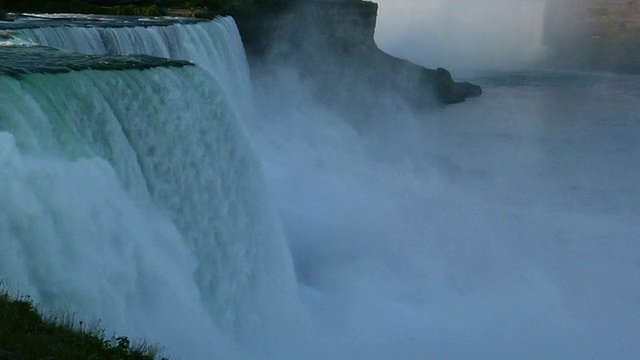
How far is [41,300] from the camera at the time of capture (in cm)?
656

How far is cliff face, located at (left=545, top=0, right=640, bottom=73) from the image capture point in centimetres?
6140

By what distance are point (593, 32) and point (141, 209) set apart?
64151 millimetres

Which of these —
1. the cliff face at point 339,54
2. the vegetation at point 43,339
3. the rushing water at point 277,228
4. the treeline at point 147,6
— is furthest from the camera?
the cliff face at point 339,54

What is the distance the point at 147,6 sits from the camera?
29.7m

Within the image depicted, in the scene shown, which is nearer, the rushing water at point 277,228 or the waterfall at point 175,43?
the rushing water at point 277,228

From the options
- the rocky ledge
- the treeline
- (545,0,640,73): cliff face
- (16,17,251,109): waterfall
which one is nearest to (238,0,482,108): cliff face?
the treeline

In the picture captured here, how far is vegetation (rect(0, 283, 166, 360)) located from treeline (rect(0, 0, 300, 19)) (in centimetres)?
2192

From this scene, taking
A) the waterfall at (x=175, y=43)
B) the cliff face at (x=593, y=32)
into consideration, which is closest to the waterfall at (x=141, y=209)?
the waterfall at (x=175, y=43)

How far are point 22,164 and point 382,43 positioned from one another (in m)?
48.6

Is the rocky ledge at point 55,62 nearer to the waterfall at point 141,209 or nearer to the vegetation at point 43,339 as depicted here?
the waterfall at point 141,209

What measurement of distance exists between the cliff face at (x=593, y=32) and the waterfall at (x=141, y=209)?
51299 mm

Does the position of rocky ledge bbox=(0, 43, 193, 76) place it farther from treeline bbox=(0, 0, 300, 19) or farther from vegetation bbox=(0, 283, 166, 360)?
treeline bbox=(0, 0, 300, 19)

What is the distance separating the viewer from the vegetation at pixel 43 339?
17.3 feet

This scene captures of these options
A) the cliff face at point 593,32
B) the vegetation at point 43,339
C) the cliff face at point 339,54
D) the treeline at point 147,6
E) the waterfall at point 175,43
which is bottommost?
the vegetation at point 43,339
